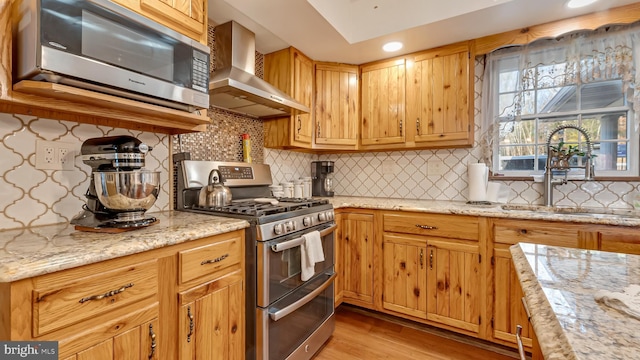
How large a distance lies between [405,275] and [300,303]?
0.94m

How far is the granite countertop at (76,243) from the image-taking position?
2.55 ft

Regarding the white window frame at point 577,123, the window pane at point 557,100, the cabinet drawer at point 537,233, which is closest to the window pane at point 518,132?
the white window frame at point 577,123

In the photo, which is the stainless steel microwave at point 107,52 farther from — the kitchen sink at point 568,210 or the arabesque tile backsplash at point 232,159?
the kitchen sink at point 568,210

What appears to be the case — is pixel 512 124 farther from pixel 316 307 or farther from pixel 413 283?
pixel 316 307

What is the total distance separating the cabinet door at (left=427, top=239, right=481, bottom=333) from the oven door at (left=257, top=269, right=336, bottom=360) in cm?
73

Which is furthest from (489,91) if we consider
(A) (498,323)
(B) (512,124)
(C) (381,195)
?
(A) (498,323)

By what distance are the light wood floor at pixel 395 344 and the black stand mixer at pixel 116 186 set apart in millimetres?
1408

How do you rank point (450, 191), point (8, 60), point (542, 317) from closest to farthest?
point (542, 317) < point (8, 60) < point (450, 191)

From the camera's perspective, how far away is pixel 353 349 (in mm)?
1917

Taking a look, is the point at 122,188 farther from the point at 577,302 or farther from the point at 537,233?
the point at 537,233

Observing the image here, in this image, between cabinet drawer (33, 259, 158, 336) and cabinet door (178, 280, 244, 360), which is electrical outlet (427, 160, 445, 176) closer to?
cabinet door (178, 280, 244, 360)

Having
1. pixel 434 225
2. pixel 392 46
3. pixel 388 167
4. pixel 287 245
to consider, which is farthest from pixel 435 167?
pixel 287 245

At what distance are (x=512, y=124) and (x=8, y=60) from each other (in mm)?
2994

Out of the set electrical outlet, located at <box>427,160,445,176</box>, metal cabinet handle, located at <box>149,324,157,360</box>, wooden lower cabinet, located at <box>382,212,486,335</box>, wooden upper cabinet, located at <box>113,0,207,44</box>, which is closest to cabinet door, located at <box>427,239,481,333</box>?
wooden lower cabinet, located at <box>382,212,486,335</box>
